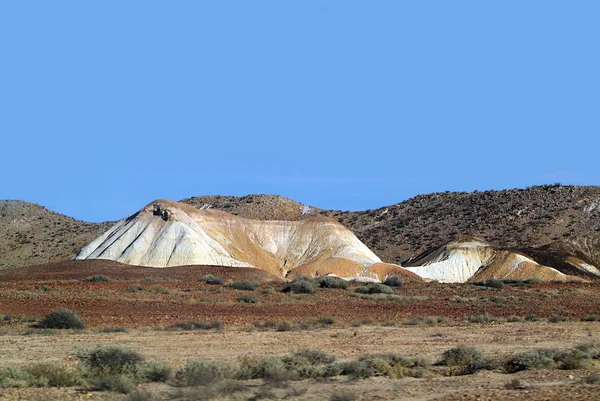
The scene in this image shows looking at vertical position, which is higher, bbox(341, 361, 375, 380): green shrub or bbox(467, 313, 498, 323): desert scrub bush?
bbox(467, 313, 498, 323): desert scrub bush

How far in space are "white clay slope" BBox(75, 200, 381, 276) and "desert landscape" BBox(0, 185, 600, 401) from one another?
17 centimetres

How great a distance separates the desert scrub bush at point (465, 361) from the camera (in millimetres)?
16255

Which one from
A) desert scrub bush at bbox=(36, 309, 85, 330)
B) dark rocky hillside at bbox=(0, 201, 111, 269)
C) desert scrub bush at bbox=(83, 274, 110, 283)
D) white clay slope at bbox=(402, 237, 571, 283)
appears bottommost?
desert scrub bush at bbox=(36, 309, 85, 330)

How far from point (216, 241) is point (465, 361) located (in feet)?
188

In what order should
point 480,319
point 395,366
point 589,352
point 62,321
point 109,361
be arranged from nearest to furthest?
1. point 109,361
2. point 395,366
3. point 589,352
4. point 62,321
5. point 480,319

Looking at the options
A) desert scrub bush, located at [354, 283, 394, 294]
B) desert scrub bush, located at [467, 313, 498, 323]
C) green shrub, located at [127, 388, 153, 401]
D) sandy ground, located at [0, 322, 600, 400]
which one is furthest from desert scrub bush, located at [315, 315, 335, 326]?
desert scrub bush, located at [354, 283, 394, 294]

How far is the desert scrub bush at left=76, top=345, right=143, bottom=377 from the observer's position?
15.1 meters

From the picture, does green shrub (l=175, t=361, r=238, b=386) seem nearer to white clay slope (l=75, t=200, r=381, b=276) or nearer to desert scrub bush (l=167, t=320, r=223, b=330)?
desert scrub bush (l=167, t=320, r=223, b=330)

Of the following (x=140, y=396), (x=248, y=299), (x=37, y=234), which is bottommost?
(x=140, y=396)

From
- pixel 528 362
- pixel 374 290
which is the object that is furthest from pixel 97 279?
pixel 528 362

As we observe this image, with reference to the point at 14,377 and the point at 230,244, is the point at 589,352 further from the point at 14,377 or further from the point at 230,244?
the point at 230,244

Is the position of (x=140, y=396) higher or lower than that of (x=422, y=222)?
lower

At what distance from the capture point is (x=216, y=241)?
72938mm

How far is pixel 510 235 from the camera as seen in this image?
320 ft
